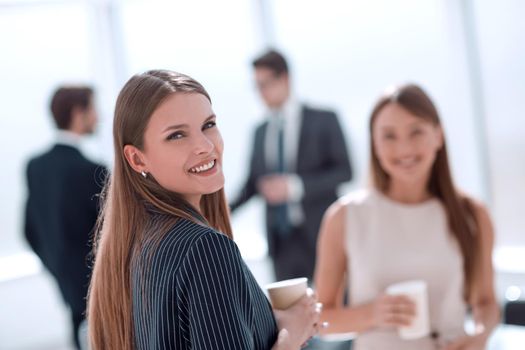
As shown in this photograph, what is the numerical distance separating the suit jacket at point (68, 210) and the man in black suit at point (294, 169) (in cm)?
82

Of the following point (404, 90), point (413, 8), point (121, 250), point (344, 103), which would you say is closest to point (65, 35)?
point (344, 103)

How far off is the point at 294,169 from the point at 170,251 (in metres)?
2.66

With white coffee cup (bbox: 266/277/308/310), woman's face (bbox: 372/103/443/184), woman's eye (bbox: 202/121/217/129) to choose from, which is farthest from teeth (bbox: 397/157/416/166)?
woman's eye (bbox: 202/121/217/129)

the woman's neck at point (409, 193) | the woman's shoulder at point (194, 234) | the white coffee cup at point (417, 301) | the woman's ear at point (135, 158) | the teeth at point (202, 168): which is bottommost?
the white coffee cup at point (417, 301)

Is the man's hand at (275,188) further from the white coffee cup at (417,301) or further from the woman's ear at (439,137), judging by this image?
the white coffee cup at (417,301)

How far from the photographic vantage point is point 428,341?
225cm

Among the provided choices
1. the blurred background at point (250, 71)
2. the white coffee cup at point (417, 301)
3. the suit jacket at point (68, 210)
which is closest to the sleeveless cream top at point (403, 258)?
the white coffee cup at point (417, 301)

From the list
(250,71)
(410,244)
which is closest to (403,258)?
(410,244)

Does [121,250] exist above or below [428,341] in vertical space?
above

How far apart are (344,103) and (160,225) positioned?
397 centimetres

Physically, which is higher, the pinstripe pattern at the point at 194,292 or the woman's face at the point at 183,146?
the woman's face at the point at 183,146

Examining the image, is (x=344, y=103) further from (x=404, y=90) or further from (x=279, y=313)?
(x=279, y=313)

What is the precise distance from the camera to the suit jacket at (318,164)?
3.82 meters

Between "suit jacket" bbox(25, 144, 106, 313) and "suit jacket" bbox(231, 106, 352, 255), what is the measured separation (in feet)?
2.80
